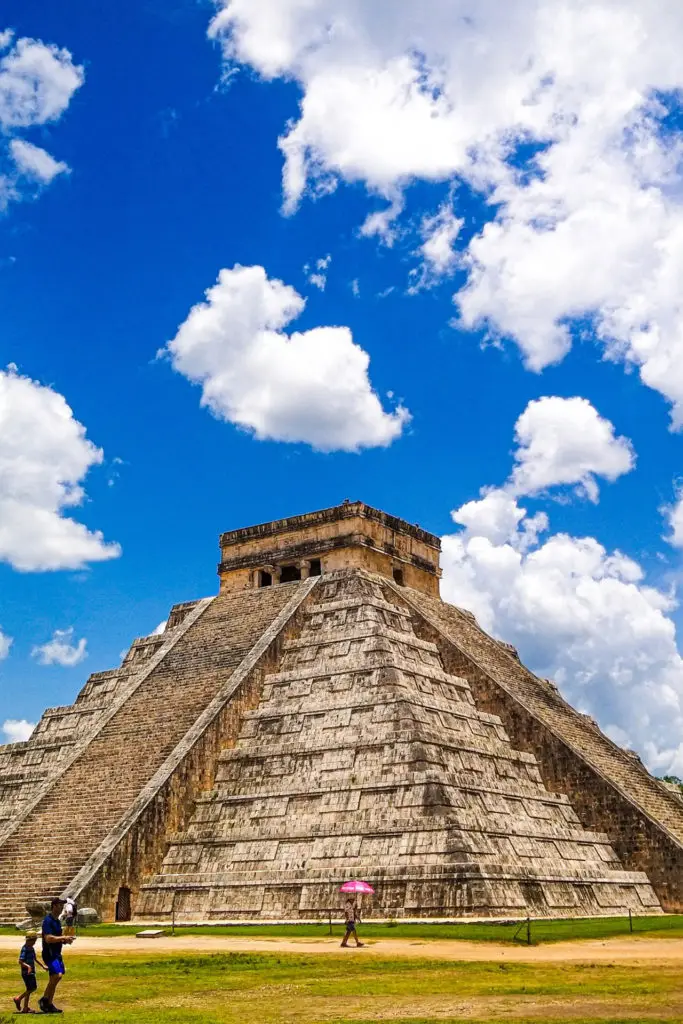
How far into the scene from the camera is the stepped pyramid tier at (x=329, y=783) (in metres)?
19.5

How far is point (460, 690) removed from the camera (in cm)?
2581

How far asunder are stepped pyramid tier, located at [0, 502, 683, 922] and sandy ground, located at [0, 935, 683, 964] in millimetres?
2812

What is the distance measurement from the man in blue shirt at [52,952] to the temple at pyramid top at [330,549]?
20.6 meters

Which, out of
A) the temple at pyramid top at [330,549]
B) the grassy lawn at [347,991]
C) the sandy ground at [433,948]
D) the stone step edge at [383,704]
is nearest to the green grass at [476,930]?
the sandy ground at [433,948]

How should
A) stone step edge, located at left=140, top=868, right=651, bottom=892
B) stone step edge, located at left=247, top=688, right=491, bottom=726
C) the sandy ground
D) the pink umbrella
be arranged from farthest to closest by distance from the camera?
1. stone step edge, located at left=247, top=688, right=491, bottom=726
2. stone step edge, located at left=140, top=868, right=651, bottom=892
3. the pink umbrella
4. the sandy ground

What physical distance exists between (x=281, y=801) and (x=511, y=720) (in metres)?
6.74

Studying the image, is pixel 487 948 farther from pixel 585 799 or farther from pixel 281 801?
pixel 585 799

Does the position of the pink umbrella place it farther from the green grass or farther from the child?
the child

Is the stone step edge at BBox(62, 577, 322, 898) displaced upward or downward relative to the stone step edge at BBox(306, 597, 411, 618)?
downward

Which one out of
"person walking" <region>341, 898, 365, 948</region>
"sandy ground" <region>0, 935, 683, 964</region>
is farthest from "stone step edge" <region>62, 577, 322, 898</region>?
"person walking" <region>341, 898, 365, 948</region>

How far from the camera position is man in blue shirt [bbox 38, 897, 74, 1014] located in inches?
372

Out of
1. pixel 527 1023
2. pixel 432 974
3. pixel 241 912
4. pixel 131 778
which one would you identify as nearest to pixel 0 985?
pixel 432 974

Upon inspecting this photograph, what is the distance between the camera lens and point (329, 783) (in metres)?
21.2

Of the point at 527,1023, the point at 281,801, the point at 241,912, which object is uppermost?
the point at 281,801
